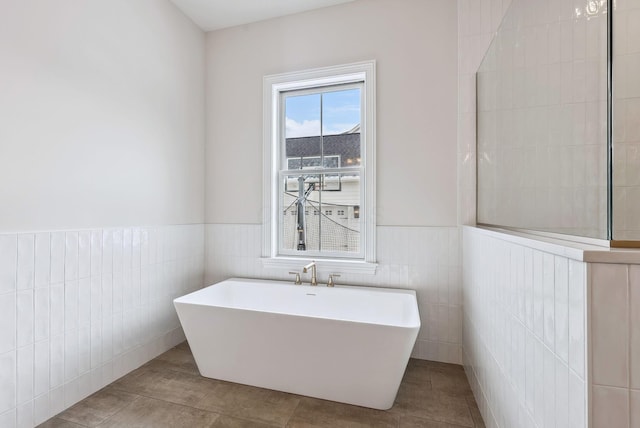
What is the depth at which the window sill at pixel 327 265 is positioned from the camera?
99.6 inches

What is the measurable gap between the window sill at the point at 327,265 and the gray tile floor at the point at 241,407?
2.77 feet

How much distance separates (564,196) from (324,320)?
1.29m

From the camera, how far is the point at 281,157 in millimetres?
2904

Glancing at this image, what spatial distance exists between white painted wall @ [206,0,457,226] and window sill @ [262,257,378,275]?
0.40m

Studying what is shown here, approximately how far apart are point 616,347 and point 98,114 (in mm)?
2675

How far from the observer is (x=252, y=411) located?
1.74m

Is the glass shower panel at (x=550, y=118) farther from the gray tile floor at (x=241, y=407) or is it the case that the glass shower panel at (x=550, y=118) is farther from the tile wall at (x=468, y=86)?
the gray tile floor at (x=241, y=407)

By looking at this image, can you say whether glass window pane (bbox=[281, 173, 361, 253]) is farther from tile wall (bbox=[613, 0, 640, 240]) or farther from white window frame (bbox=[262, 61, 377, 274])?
tile wall (bbox=[613, 0, 640, 240])

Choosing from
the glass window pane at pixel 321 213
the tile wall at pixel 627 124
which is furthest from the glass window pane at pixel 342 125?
the tile wall at pixel 627 124

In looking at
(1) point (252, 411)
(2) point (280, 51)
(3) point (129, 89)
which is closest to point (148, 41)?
(3) point (129, 89)

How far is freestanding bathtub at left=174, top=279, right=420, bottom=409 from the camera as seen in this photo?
1.67m

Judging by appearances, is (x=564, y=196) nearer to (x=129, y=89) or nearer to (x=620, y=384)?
(x=620, y=384)

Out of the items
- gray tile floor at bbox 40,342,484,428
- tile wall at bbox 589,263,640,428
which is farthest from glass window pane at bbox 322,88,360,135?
tile wall at bbox 589,263,640,428

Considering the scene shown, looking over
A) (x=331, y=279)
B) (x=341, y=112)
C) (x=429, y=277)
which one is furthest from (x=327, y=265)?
(x=341, y=112)
